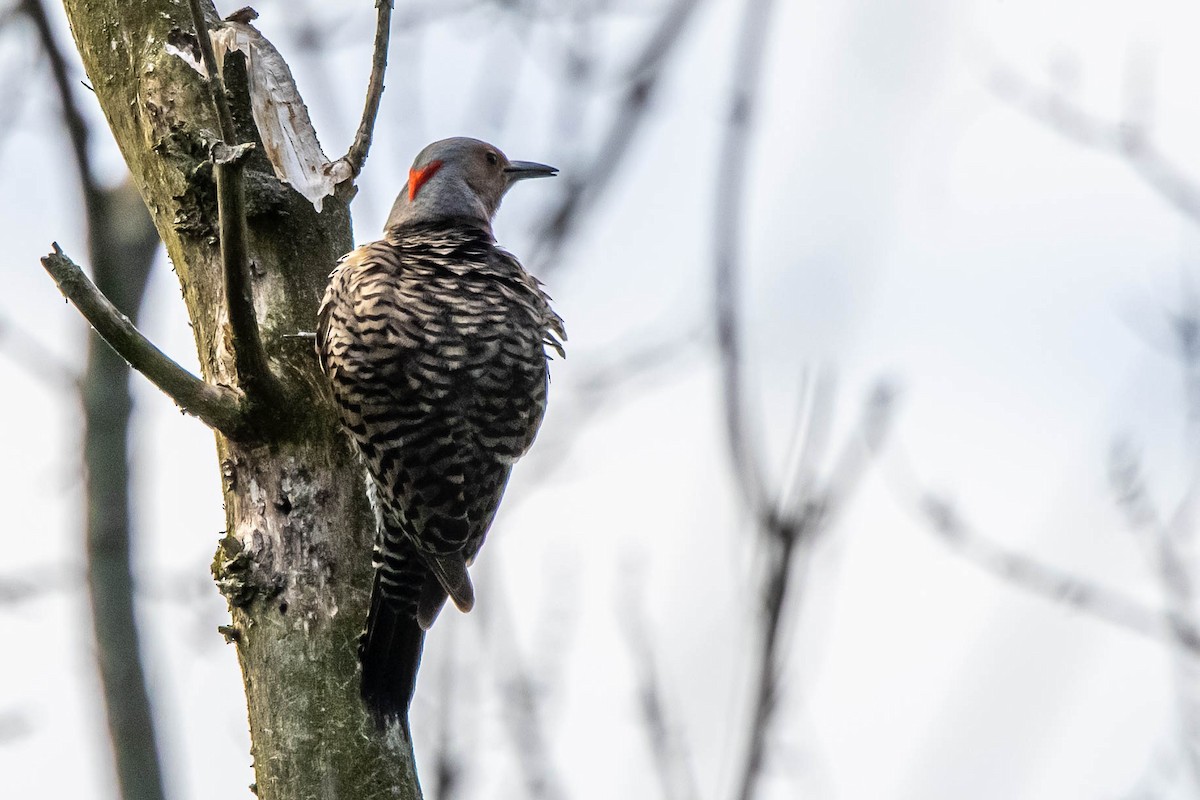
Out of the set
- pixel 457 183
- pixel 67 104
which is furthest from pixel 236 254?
pixel 457 183

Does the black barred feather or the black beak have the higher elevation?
the black beak

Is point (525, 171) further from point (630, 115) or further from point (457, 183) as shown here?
point (630, 115)

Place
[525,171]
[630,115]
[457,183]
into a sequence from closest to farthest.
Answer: [630,115] < [457,183] < [525,171]

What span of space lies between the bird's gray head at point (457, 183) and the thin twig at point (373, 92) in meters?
0.99

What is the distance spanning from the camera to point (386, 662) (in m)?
3.30

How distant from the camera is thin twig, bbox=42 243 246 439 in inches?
118

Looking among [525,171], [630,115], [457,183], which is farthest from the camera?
[525,171]

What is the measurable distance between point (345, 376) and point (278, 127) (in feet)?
2.76

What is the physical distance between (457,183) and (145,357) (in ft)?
7.00

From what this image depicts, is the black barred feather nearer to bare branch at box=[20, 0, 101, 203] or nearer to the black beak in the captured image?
bare branch at box=[20, 0, 101, 203]

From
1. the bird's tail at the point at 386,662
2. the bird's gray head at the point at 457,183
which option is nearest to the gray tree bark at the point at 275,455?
the bird's tail at the point at 386,662

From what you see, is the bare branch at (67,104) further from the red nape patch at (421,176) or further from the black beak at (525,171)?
the black beak at (525,171)

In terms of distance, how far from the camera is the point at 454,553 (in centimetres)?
378

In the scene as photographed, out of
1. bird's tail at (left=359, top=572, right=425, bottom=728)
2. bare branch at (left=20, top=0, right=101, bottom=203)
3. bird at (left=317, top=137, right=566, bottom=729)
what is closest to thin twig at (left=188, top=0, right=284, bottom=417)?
bird at (left=317, top=137, right=566, bottom=729)
